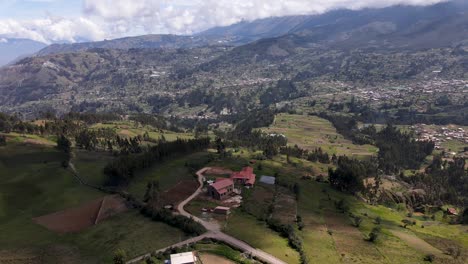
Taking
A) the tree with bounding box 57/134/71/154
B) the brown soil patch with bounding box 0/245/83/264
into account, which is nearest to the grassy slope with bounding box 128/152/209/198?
the brown soil patch with bounding box 0/245/83/264

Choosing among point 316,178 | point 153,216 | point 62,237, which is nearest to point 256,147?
point 316,178

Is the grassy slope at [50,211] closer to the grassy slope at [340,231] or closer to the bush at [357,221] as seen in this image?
the grassy slope at [340,231]

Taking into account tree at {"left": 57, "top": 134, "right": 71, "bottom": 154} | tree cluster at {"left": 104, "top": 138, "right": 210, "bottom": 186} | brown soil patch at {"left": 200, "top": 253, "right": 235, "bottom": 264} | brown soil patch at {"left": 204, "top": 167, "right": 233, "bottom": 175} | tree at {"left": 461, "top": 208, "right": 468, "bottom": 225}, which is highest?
tree at {"left": 57, "top": 134, "right": 71, "bottom": 154}

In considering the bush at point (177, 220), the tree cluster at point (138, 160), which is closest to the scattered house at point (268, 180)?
the tree cluster at point (138, 160)

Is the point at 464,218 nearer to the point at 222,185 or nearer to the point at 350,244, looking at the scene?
the point at 350,244

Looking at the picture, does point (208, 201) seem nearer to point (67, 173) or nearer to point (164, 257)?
point (164, 257)

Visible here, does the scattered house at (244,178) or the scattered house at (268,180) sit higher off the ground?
the scattered house at (244,178)

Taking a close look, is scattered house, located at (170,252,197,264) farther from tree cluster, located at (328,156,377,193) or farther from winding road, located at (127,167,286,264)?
tree cluster, located at (328,156,377,193)
